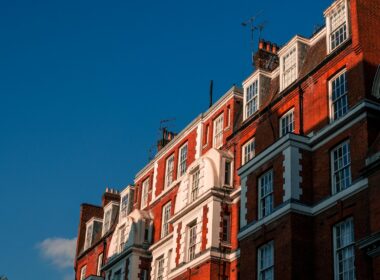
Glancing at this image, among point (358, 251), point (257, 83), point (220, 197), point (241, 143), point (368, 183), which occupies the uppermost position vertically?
point (257, 83)

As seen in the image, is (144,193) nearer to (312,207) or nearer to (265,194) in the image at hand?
(265,194)

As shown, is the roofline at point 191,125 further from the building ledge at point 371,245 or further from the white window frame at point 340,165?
the building ledge at point 371,245

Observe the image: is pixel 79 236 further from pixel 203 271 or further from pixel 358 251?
pixel 358 251

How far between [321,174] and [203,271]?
364 inches

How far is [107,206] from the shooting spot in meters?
60.3

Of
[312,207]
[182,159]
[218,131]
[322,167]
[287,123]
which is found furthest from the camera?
[182,159]

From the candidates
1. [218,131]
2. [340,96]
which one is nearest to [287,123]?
[340,96]

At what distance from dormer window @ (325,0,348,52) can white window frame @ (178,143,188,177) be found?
14444 mm

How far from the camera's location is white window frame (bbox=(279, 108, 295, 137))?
125ft

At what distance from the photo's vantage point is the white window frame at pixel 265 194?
3538 cm

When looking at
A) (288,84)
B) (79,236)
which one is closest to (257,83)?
(288,84)

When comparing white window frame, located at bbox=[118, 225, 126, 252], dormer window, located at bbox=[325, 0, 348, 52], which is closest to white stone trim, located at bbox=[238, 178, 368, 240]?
Answer: dormer window, located at bbox=[325, 0, 348, 52]

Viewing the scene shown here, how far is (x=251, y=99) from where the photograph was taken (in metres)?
42.8

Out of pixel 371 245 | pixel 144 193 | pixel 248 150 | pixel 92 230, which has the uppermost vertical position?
pixel 92 230
